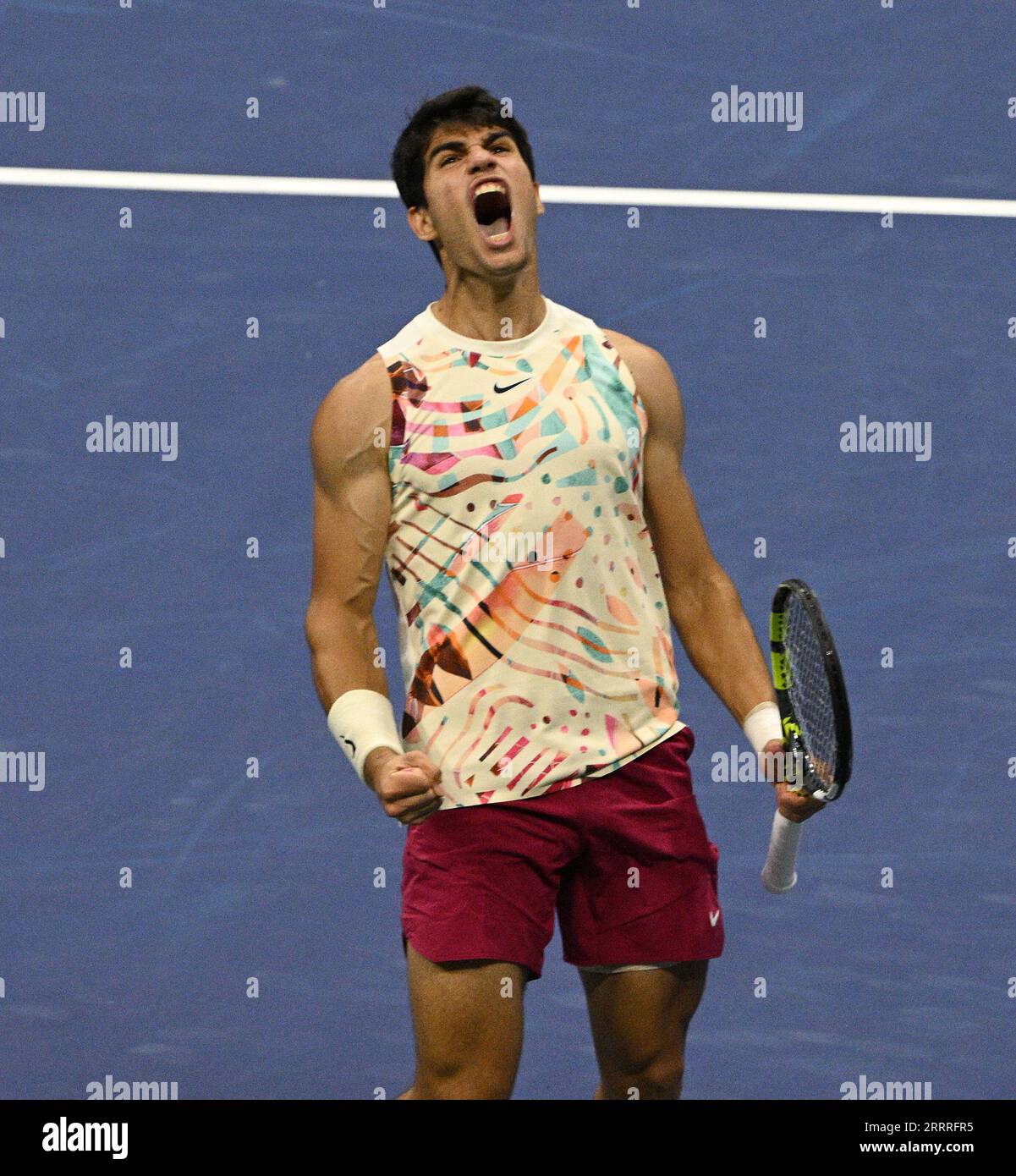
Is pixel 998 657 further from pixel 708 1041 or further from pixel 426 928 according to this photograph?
pixel 426 928

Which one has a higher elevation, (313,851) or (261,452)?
(261,452)

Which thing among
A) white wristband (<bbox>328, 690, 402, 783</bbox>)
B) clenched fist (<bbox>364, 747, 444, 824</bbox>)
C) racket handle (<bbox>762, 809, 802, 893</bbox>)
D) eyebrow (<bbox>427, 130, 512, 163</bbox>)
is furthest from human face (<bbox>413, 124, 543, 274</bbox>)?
racket handle (<bbox>762, 809, 802, 893</bbox>)

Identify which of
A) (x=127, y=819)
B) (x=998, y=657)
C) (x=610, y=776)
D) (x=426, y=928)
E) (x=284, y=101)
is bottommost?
(x=426, y=928)

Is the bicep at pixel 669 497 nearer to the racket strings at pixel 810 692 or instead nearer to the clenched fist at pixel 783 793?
the racket strings at pixel 810 692

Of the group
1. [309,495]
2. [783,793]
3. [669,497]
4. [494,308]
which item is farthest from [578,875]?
[309,495]

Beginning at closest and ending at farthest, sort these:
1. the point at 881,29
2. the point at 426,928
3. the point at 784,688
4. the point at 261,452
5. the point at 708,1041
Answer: the point at 426,928 → the point at 784,688 → the point at 708,1041 → the point at 261,452 → the point at 881,29

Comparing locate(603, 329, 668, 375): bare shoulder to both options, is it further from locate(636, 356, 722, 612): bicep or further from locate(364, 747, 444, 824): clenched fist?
locate(364, 747, 444, 824): clenched fist

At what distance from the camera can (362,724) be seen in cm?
386

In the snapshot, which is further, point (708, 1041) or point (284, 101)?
point (284, 101)

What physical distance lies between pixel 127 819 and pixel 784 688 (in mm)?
2111

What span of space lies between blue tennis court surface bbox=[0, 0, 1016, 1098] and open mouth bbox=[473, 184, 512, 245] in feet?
6.14

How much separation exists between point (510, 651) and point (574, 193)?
2510 millimetres

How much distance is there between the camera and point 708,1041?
5523mm

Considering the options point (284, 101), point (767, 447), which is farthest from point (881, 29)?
point (284, 101)
